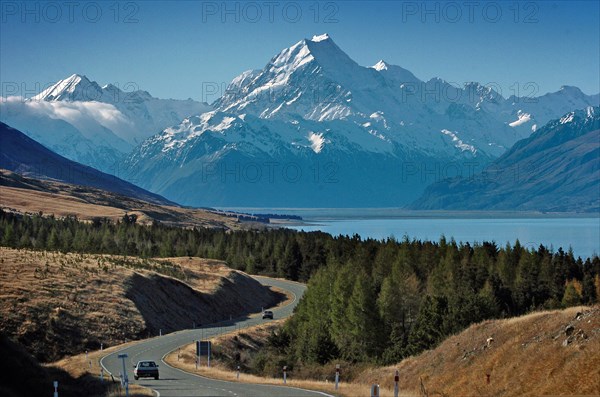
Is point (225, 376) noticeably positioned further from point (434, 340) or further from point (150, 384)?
point (434, 340)

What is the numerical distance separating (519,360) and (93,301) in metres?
57.6

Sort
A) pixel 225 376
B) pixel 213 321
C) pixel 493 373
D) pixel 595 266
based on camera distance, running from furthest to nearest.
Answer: pixel 595 266 < pixel 213 321 < pixel 225 376 < pixel 493 373

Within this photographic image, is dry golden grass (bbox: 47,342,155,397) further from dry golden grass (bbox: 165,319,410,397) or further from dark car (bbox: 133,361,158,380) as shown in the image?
dry golden grass (bbox: 165,319,410,397)

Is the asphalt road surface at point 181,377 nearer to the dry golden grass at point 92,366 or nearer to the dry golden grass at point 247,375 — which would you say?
the dry golden grass at point 92,366

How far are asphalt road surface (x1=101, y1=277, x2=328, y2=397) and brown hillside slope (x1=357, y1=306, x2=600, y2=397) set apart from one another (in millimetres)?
7928

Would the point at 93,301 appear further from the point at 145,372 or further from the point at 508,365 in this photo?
the point at 508,365

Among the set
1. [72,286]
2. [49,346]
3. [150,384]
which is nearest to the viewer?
[150,384]

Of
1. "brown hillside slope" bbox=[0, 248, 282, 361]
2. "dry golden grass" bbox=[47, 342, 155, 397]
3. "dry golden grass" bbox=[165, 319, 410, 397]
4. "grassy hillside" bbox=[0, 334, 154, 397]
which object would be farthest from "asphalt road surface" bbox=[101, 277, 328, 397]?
"brown hillside slope" bbox=[0, 248, 282, 361]

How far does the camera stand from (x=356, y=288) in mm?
91625

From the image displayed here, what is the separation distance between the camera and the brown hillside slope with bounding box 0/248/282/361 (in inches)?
2950

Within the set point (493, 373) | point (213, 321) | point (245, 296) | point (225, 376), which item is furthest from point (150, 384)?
point (245, 296)

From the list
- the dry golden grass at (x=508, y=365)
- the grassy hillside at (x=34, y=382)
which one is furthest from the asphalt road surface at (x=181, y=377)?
the grassy hillside at (x=34, y=382)

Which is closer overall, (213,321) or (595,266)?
(213,321)

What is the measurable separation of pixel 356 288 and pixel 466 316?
14.1 meters
